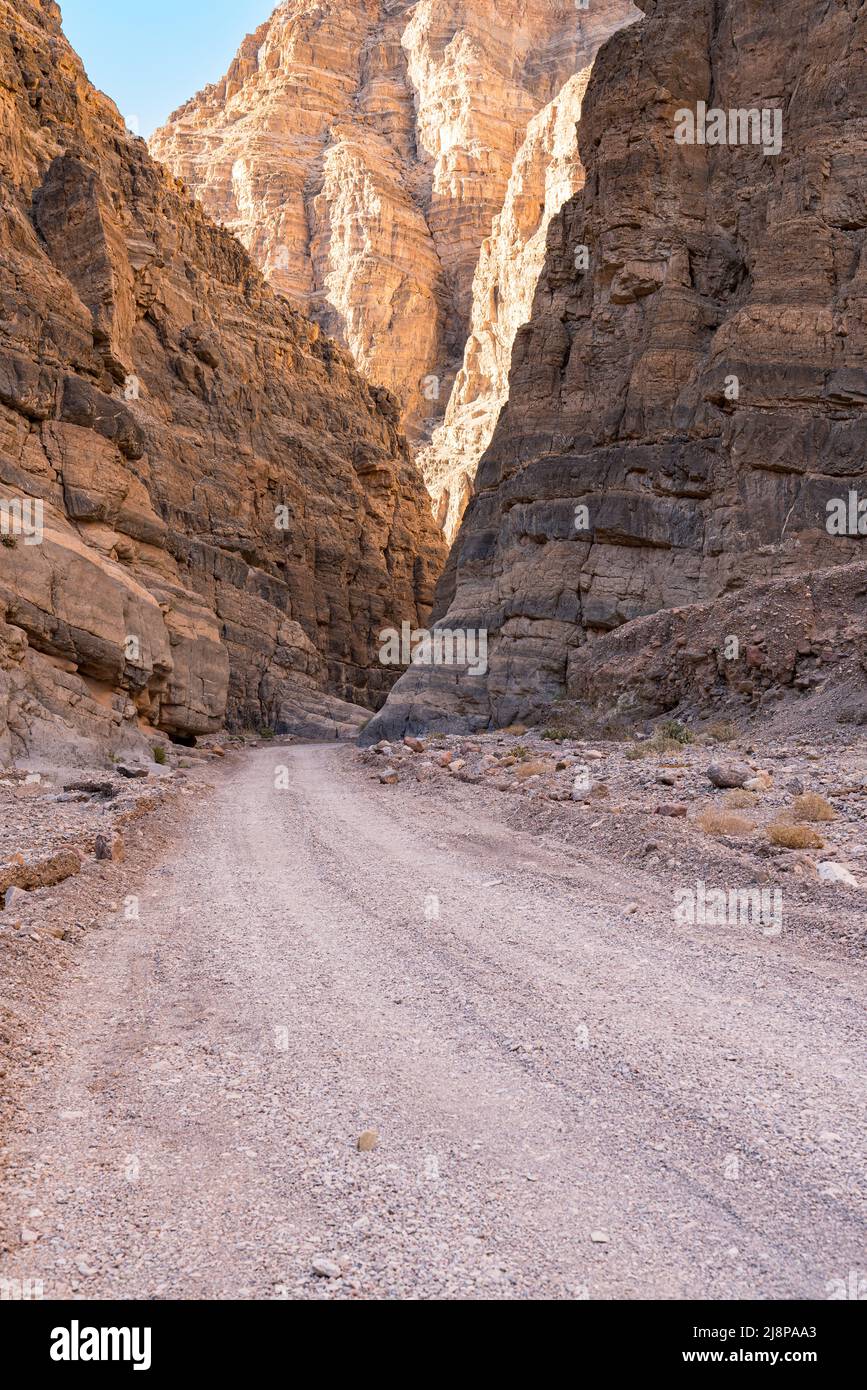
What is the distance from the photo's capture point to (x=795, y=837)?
24.5ft

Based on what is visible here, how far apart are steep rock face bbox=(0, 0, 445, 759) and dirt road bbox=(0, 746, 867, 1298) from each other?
15.6 m

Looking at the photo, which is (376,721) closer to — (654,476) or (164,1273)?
(654,476)

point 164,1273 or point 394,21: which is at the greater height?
point 394,21

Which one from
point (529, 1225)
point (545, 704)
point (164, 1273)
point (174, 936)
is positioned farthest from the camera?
point (545, 704)

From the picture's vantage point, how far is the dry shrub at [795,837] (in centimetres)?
744

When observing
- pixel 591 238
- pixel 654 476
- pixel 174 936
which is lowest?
pixel 174 936

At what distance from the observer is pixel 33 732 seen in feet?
63.3

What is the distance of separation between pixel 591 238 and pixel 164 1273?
115 feet

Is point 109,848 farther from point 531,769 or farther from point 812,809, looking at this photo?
point 531,769

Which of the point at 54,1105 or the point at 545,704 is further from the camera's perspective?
the point at 545,704

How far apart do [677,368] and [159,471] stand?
25.4 meters
